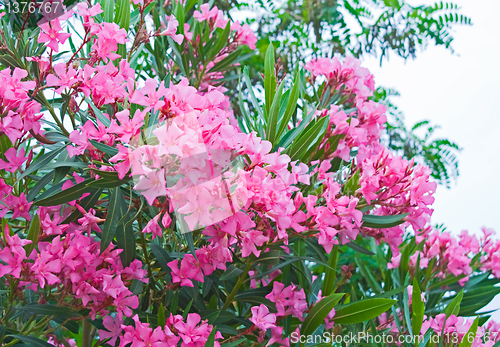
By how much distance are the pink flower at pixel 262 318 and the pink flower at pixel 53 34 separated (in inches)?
26.4

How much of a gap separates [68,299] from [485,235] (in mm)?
1408

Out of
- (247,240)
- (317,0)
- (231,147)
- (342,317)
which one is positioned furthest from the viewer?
(317,0)

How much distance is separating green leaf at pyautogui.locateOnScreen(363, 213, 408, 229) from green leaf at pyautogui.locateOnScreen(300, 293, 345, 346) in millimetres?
161

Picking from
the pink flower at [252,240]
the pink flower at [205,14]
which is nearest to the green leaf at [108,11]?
the pink flower at [205,14]

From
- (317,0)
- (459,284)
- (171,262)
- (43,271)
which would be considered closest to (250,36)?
(171,262)

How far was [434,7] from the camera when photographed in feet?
8.35

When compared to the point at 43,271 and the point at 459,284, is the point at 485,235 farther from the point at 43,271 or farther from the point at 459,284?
the point at 43,271

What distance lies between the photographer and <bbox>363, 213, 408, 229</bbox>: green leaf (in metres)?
0.79

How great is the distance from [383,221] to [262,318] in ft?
1.08

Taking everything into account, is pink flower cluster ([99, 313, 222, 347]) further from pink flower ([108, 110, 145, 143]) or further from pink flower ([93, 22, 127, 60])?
pink flower ([93, 22, 127, 60])

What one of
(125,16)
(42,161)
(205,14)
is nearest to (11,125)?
(42,161)

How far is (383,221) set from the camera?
0.81 metres

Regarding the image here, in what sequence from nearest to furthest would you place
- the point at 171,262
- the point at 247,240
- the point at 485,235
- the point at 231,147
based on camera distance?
the point at 231,147 → the point at 247,240 → the point at 171,262 → the point at 485,235

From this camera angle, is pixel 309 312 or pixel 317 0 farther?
pixel 317 0
